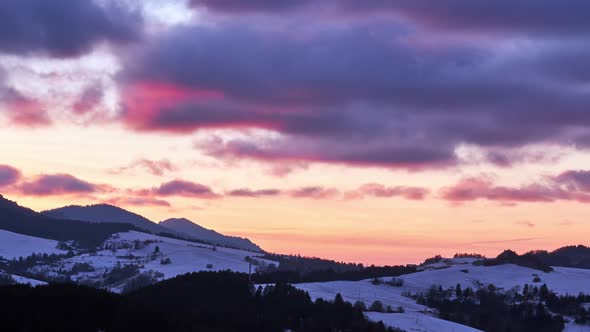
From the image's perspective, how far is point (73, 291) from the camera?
199m

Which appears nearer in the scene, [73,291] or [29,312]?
[29,312]

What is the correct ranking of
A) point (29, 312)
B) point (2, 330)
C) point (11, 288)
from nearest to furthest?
point (2, 330)
point (29, 312)
point (11, 288)

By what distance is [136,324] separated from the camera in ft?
640

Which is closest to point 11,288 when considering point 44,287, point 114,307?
point 44,287

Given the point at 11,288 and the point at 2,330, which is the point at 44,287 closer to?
the point at 11,288

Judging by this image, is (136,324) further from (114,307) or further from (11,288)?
(11,288)

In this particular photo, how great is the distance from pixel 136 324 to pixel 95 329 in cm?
1439

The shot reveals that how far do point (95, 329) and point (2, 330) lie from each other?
1764 cm

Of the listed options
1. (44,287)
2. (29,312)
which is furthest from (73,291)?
(29,312)

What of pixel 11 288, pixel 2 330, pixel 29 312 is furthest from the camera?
pixel 11 288

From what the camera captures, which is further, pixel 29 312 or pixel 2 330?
pixel 29 312

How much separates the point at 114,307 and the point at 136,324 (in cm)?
616

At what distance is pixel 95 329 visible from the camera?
182m

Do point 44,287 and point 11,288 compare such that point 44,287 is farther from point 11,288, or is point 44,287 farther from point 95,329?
point 95,329
